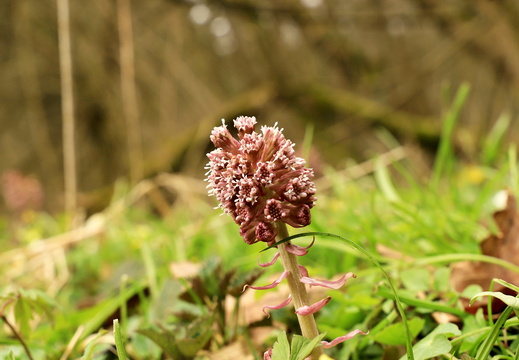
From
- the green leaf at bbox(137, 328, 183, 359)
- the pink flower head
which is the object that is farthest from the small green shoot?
the green leaf at bbox(137, 328, 183, 359)

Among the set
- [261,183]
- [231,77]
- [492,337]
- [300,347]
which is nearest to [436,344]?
[492,337]

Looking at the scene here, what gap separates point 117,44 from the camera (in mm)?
4938

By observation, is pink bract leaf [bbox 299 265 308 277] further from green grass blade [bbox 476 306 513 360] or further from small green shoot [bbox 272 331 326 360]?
green grass blade [bbox 476 306 513 360]

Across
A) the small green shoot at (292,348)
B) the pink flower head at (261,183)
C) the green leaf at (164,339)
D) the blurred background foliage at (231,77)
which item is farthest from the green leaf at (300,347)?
the blurred background foliage at (231,77)

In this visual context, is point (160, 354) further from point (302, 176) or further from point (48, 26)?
point (48, 26)

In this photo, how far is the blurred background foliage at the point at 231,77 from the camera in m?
4.68

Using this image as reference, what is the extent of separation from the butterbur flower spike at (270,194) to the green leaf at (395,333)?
13 centimetres

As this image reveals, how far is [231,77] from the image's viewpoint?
21.1 ft

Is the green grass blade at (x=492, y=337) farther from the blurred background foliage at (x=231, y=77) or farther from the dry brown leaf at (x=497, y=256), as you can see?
the blurred background foliage at (x=231, y=77)

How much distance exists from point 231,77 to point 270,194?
239 inches

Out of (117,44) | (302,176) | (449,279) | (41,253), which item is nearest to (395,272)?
(449,279)

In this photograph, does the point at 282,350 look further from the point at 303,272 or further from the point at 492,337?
the point at 492,337

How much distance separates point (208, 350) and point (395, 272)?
0.37 metres

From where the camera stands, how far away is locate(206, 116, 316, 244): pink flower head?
20.1 inches
